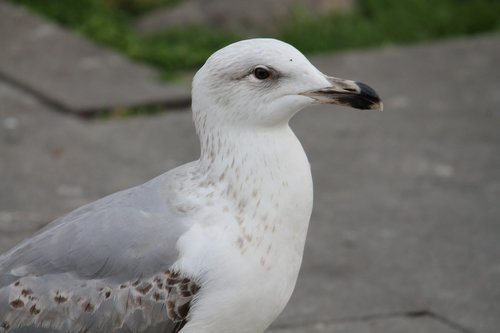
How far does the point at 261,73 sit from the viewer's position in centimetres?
349

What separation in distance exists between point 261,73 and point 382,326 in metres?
1.75

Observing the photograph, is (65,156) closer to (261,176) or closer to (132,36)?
(132,36)

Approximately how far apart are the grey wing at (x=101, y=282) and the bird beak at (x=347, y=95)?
596 mm

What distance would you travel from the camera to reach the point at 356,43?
845 centimetres

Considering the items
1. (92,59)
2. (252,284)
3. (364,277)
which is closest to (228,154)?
(252,284)

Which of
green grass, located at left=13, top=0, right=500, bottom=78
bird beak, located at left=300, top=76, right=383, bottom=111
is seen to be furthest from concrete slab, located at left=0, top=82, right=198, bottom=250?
bird beak, located at left=300, top=76, right=383, bottom=111

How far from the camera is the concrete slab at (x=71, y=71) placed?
727 cm

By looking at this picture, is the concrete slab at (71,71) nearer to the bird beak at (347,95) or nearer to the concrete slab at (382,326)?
the concrete slab at (382,326)

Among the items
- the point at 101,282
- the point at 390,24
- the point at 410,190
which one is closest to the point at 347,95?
the point at 101,282

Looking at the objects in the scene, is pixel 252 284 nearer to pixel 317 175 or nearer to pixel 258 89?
pixel 258 89

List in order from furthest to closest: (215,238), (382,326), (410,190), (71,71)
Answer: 1. (71,71)
2. (410,190)
3. (382,326)
4. (215,238)

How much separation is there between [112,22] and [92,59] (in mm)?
890

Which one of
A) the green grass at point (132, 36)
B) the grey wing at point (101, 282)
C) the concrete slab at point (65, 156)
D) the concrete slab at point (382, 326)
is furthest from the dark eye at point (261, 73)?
the green grass at point (132, 36)

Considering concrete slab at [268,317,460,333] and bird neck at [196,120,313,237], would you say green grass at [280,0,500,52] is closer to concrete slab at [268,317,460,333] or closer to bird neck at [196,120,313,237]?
concrete slab at [268,317,460,333]
